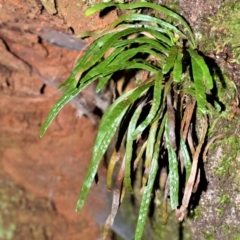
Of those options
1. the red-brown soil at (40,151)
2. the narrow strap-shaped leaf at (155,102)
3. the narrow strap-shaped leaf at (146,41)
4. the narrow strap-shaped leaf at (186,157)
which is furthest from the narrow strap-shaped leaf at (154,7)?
the red-brown soil at (40,151)

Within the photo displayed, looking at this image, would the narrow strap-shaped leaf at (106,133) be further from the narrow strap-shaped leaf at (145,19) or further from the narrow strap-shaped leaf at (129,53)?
the narrow strap-shaped leaf at (145,19)

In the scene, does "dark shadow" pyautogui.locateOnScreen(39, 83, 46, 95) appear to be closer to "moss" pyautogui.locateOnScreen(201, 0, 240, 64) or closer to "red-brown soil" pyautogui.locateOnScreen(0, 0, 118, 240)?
"red-brown soil" pyautogui.locateOnScreen(0, 0, 118, 240)

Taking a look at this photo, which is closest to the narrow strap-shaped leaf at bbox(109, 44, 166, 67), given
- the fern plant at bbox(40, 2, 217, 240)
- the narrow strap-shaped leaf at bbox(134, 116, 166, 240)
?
the fern plant at bbox(40, 2, 217, 240)

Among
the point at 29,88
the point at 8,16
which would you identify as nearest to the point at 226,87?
the point at 8,16

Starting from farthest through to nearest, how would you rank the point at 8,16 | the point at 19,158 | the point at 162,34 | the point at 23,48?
the point at 19,158 → the point at 23,48 → the point at 8,16 → the point at 162,34

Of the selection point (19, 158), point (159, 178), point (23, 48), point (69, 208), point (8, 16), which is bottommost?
point (69, 208)

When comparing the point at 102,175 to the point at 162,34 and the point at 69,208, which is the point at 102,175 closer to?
the point at 69,208

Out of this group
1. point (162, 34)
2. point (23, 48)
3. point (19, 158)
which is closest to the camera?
point (162, 34)
